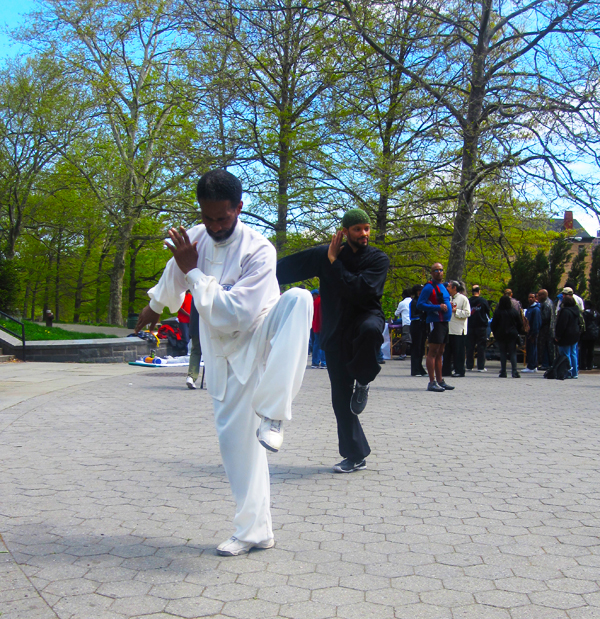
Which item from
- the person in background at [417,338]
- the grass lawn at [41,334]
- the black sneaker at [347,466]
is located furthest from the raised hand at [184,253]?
the grass lawn at [41,334]

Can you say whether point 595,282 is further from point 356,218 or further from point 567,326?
point 356,218

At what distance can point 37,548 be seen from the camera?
3.47m

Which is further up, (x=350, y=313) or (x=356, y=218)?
(x=356, y=218)

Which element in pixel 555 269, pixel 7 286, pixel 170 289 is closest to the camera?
pixel 170 289

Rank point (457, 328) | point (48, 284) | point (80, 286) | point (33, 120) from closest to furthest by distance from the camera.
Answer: point (457, 328) < point (33, 120) < point (48, 284) < point (80, 286)

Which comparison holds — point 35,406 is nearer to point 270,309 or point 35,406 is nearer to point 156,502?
point 156,502

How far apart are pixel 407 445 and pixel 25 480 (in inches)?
132

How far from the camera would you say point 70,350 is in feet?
51.9

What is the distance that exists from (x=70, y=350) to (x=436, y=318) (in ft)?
29.7

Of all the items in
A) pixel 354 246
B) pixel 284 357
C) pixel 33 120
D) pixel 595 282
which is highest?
pixel 33 120

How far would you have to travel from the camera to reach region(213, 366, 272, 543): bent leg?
3.41 m

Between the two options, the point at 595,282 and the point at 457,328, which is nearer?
the point at 457,328

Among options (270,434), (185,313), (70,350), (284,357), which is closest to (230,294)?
(284,357)

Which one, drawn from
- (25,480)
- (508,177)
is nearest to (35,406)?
(25,480)
